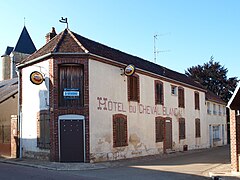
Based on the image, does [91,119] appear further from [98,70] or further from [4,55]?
[4,55]

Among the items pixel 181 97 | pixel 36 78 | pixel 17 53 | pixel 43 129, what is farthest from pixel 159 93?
pixel 17 53

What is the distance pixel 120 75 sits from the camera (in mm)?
20469

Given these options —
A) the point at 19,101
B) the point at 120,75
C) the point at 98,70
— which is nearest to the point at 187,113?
the point at 120,75

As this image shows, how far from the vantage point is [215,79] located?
1786 inches

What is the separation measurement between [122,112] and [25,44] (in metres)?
30.8

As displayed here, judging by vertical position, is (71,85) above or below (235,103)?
above

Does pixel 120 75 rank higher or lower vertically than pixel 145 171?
higher

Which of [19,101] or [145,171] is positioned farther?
[19,101]

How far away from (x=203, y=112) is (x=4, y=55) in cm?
3018

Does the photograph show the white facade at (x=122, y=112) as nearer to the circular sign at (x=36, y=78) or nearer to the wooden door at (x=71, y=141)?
the wooden door at (x=71, y=141)

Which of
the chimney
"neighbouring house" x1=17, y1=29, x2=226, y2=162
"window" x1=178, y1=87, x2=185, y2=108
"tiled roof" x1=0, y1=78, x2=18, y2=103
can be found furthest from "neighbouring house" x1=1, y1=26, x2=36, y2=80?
"window" x1=178, y1=87, x2=185, y2=108

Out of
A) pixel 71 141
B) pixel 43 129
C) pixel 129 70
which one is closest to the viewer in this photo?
pixel 71 141

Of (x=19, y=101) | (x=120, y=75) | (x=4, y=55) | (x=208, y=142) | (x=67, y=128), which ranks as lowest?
(x=208, y=142)

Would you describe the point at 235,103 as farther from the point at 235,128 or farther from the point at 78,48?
the point at 78,48
